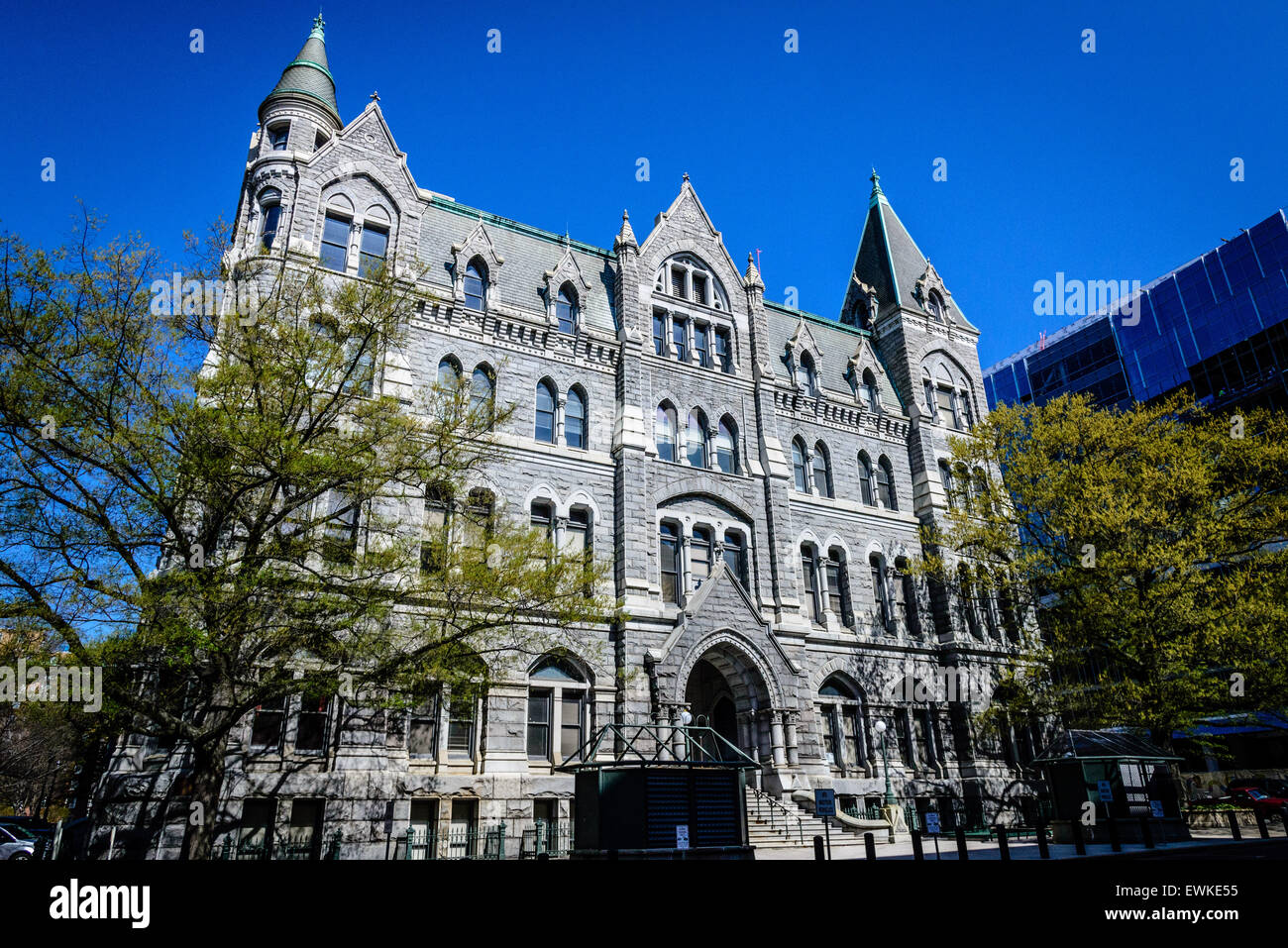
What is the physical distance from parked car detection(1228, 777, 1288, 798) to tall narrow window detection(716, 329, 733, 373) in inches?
1138

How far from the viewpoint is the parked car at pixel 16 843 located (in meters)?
21.4

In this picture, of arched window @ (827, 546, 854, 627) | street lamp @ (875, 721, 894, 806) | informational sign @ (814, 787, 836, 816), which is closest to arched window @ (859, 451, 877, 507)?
arched window @ (827, 546, 854, 627)

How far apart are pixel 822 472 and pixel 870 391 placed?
5135mm

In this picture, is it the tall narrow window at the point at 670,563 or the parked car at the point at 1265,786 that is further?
the parked car at the point at 1265,786

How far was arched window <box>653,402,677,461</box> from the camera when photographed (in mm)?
27125

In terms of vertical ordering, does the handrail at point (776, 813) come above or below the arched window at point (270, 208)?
below

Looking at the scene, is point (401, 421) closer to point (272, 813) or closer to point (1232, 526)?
point (272, 813)

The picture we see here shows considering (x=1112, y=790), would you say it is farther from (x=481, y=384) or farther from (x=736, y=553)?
(x=481, y=384)

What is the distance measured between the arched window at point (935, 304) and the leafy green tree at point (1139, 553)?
826 cm

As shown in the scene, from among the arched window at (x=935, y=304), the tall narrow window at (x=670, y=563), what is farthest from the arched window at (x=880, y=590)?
the arched window at (x=935, y=304)

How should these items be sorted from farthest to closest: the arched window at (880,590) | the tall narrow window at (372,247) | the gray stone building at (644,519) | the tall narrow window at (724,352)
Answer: the tall narrow window at (724,352) < the arched window at (880,590) < the tall narrow window at (372,247) < the gray stone building at (644,519)

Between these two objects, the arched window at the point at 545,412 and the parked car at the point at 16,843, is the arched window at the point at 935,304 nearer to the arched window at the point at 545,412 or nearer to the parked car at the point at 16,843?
the arched window at the point at 545,412

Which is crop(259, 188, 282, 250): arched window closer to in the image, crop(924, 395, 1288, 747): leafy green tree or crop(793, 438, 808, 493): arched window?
crop(793, 438, 808, 493): arched window

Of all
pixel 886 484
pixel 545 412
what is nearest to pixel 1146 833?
pixel 886 484
